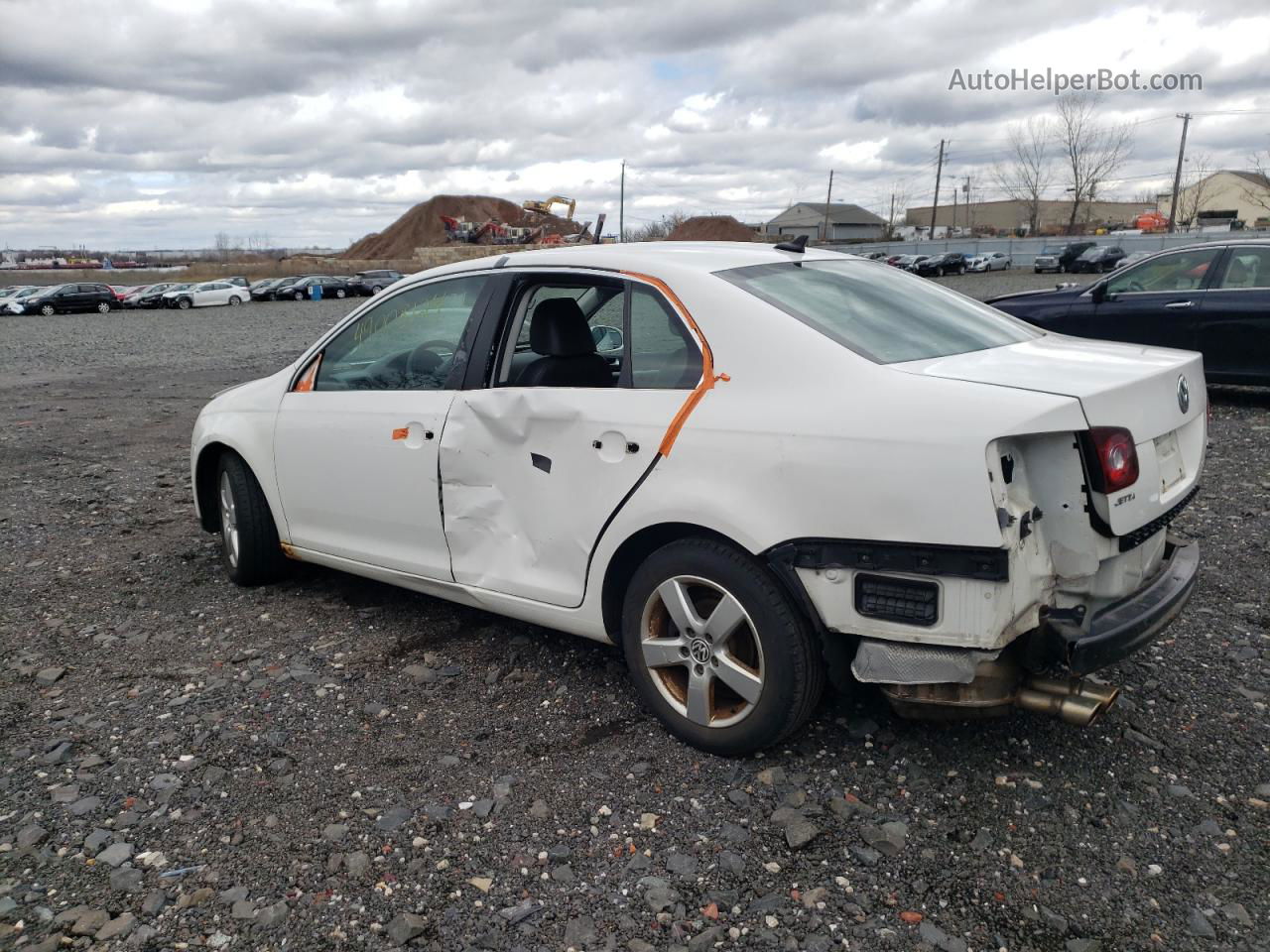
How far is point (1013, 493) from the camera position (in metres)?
2.74

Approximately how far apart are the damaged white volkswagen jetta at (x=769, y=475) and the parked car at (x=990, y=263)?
5984cm

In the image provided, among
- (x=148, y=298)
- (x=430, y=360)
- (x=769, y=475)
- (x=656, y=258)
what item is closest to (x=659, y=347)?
(x=656, y=258)

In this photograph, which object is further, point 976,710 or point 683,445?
point 683,445

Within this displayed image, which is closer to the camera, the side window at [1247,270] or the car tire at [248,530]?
the car tire at [248,530]

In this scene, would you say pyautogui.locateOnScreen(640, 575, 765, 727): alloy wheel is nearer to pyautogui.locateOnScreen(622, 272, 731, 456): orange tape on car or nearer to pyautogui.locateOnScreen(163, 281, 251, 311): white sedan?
pyautogui.locateOnScreen(622, 272, 731, 456): orange tape on car

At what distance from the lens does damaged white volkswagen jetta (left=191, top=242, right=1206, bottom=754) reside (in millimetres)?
2758

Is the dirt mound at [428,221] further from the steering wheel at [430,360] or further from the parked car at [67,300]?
the steering wheel at [430,360]

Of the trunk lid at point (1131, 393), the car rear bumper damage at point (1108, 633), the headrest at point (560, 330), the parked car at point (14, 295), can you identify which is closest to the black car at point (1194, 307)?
the trunk lid at point (1131, 393)

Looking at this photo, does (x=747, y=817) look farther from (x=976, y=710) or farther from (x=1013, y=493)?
(x=1013, y=493)

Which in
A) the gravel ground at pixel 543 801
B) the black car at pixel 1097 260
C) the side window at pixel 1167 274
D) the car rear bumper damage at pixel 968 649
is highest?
the side window at pixel 1167 274

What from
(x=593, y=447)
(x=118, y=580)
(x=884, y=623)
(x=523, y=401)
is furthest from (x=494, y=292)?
(x=118, y=580)

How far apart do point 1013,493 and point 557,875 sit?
1.66 m

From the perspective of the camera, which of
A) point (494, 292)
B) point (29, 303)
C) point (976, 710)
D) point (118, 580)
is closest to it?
point (976, 710)

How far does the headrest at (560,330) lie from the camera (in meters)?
3.73
